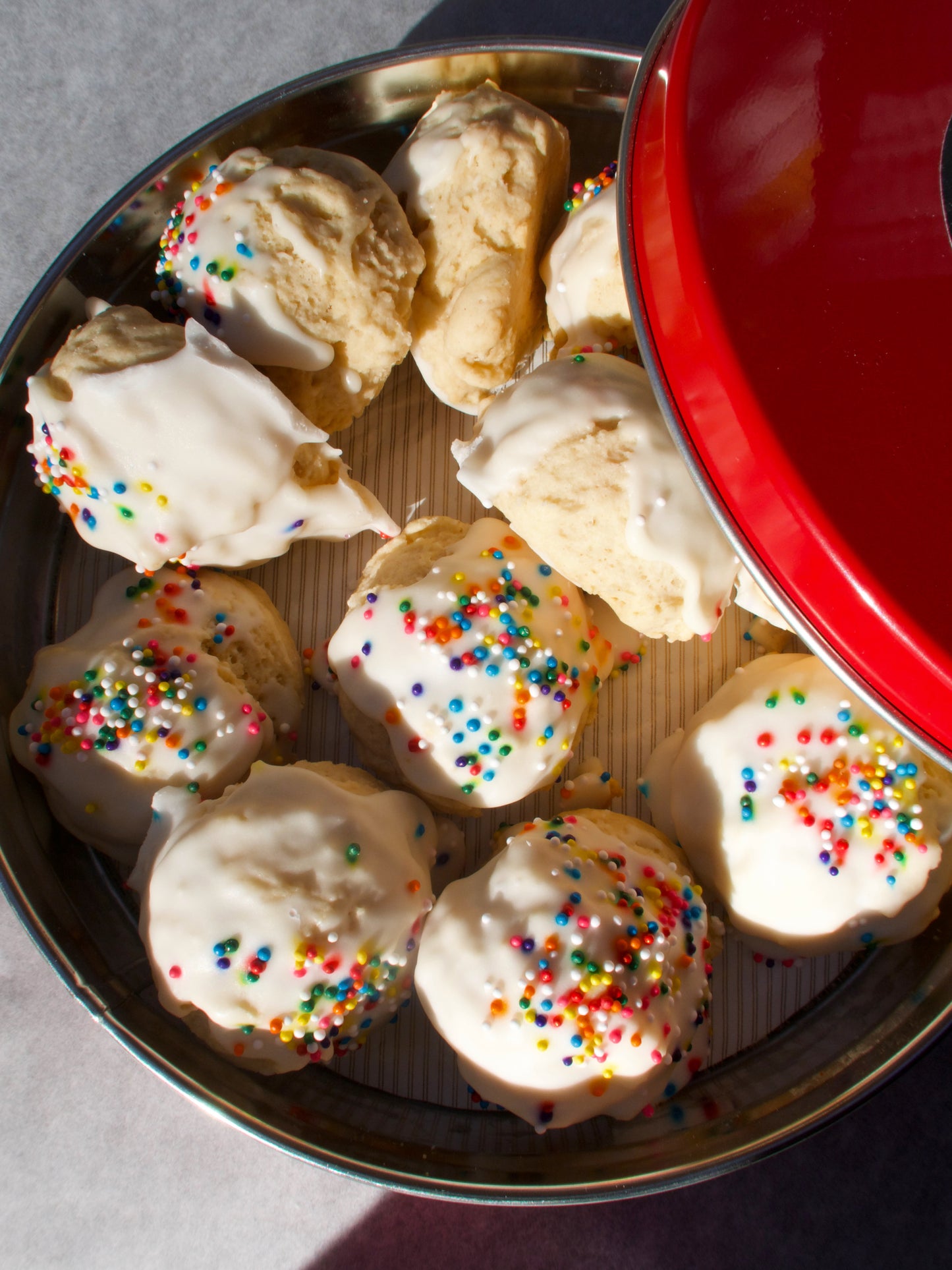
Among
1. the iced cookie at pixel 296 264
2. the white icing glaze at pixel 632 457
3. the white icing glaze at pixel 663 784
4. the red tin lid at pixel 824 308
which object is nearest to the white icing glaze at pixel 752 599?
the white icing glaze at pixel 632 457

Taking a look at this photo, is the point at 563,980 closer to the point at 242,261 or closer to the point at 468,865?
the point at 468,865

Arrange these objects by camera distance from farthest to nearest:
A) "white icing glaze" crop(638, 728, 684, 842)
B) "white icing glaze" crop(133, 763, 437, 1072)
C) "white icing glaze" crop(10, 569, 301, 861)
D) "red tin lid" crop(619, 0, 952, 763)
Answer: "white icing glaze" crop(638, 728, 684, 842) → "white icing glaze" crop(10, 569, 301, 861) → "white icing glaze" crop(133, 763, 437, 1072) → "red tin lid" crop(619, 0, 952, 763)

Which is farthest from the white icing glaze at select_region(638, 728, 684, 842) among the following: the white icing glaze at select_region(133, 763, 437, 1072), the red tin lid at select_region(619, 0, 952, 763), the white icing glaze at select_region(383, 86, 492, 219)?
the white icing glaze at select_region(383, 86, 492, 219)

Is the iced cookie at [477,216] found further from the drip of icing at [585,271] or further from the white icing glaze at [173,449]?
the white icing glaze at [173,449]

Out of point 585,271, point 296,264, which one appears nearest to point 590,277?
point 585,271

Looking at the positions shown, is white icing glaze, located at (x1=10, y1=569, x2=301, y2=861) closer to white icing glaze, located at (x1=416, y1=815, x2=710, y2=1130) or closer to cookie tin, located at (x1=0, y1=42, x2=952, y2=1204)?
cookie tin, located at (x1=0, y1=42, x2=952, y2=1204)

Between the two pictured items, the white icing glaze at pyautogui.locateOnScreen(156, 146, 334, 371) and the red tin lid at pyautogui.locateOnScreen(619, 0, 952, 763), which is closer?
the red tin lid at pyautogui.locateOnScreen(619, 0, 952, 763)

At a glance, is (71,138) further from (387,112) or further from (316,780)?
(316,780)
